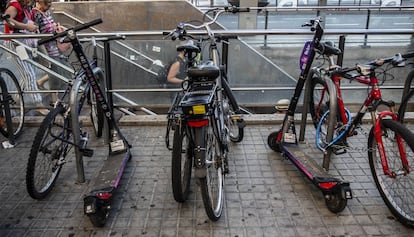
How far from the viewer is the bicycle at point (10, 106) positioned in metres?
4.01

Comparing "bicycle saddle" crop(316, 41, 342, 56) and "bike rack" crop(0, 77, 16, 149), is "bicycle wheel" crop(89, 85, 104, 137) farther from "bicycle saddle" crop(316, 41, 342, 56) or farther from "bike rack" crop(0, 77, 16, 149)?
"bicycle saddle" crop(316, 41, 342, 56)

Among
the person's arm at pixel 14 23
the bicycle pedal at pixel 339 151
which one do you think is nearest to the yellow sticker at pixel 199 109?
the bicycle pedal at pixel 339 151

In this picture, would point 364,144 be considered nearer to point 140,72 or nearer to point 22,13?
point 140,72

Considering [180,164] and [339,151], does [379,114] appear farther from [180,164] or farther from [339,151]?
[180,164]

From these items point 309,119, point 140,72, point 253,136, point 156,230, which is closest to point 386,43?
point 309,119

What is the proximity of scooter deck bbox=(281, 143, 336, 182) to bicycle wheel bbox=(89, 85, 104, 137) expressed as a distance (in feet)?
6.35

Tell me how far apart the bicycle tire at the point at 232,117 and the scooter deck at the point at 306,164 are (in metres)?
0.52

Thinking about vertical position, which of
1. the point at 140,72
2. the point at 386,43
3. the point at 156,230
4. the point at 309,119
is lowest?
the point at 156,230

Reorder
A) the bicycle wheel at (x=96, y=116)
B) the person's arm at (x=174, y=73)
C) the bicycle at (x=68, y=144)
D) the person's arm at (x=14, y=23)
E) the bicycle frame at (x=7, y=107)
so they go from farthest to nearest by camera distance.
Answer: the person's arm at (x=174, y=73) → the person's arm at (x=14, y=23) → the bicycle wheel at (x=96, y=116) → the bicycle frame at (x=7, y=107) → the bicycle at (x=68, y=144)

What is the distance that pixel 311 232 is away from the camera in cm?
266

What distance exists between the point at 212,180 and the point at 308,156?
3.63ft

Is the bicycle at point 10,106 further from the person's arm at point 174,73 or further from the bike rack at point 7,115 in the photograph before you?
the person's arm at point 174,73

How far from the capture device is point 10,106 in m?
4.37

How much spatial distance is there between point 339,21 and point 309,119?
7296 mm
